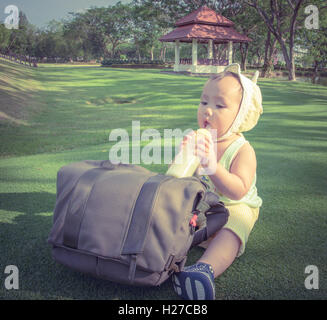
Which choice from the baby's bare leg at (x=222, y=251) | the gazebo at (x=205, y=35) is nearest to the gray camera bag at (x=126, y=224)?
the baby's bare leg at (x=222, y=251)

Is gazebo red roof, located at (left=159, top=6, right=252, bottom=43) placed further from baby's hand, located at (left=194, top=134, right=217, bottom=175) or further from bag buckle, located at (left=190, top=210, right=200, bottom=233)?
bag buckle, located at (left=190, top=210, right=200, bottom=233)

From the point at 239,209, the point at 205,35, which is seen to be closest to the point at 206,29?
the point at 205,35

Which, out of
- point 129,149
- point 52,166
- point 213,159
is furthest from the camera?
point 129,149

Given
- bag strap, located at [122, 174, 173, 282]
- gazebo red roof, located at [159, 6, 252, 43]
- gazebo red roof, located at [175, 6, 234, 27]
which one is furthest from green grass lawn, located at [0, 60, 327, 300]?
gazebo red roof, located at [175, 6, 234, 27]

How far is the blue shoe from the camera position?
154 centimetres

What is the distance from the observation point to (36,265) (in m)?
1.87

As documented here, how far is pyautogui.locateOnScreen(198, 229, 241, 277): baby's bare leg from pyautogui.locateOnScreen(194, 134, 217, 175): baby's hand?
406 mm

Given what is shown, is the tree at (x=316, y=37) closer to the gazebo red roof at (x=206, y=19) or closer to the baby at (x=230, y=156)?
the gazebo red roof at (x=206, y=19)

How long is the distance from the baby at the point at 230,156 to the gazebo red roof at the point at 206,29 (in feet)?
87.7

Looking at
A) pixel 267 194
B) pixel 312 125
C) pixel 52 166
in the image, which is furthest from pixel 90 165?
pixel 312 125

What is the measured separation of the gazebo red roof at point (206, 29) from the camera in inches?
1096

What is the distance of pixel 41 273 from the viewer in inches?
70.5
